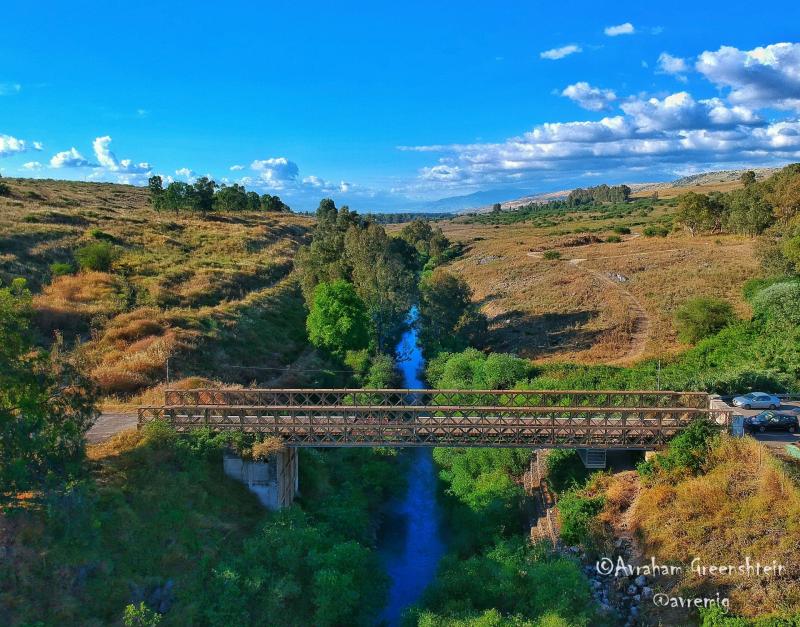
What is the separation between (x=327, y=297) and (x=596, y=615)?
3388 centimetres

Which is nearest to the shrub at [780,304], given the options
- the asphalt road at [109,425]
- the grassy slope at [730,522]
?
the grassy slope at [730,522]

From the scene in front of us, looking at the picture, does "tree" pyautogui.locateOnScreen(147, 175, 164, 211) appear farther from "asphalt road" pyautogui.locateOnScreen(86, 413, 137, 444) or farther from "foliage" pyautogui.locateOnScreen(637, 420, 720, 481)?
"foliage" pyautogui.locateOnScreen(637, 420, 720, 481)

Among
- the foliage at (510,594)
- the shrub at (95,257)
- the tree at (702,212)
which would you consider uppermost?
the tree at (702,212)

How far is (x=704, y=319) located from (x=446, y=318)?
23123 mm

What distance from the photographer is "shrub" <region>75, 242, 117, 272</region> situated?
51.2 meters

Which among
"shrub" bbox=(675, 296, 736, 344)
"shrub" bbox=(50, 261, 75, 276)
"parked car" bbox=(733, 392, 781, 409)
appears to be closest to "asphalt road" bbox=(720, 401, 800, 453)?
"parked car" bbox=(733, 392, 781, 409)

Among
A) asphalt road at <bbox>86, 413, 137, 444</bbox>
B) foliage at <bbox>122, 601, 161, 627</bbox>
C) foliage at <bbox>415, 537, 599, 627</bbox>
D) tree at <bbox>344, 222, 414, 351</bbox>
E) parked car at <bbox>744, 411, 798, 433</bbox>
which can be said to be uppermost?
tree at <bbox>344, 222, 414, 351</bbox>

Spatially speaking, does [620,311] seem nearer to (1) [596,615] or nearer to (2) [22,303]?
(1) [596,615]

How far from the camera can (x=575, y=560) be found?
856 inches

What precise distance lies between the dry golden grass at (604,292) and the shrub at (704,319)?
1.57 m

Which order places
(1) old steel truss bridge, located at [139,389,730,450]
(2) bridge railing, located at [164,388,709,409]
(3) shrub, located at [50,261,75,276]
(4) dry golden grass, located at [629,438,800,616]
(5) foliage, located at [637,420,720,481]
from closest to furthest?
(4) dry golden grass, located at [629,438,800,616]
(5) foliage, located at [637,420,720,481]
(1) old steel truss bridge, located at [139,389,730,450]
(2) bridge railing, located at [164,388,709,409]
(3) shrub, located at [50,261,75,276]

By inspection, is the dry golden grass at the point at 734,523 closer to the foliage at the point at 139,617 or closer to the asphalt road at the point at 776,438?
the asphalt road at the point at 776,438

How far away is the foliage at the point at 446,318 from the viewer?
183 ft

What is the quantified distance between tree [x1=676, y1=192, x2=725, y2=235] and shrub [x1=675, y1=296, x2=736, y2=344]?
1933 inches
